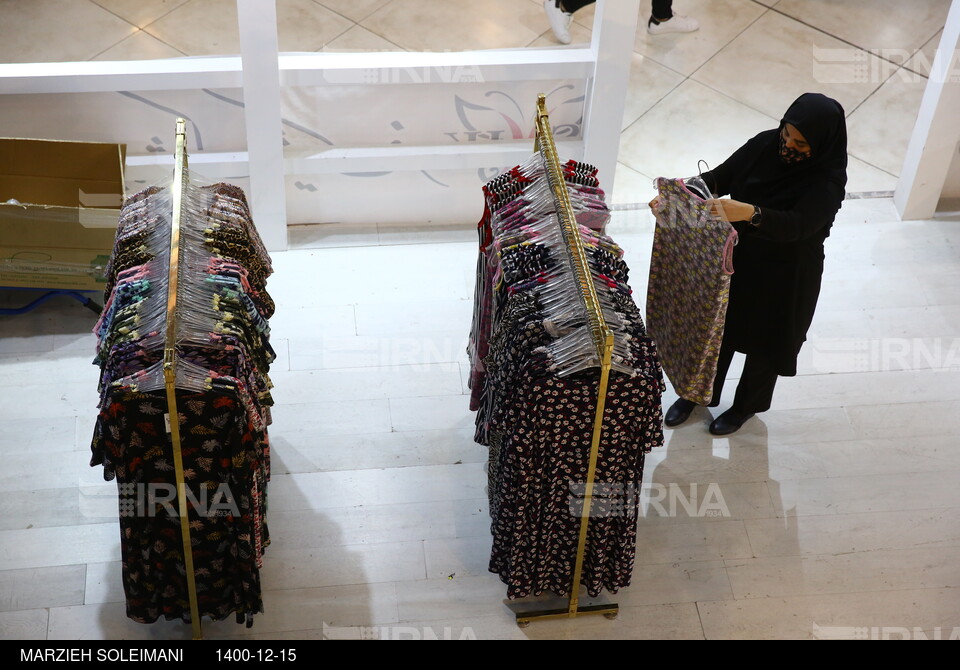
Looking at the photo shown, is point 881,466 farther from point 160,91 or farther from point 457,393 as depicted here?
point 160,91

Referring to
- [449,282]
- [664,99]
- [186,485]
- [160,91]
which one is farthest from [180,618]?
[664,99]

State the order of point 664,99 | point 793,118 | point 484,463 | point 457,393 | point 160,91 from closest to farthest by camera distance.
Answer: point 793,118 → point 484,463 → point 457,393 → point 160,91 → point 664,99

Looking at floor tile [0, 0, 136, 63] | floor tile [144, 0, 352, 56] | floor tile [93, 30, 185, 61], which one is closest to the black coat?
floor tile [144, 0, 352, 56]

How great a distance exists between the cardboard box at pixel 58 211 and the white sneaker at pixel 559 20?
2948 millimetres

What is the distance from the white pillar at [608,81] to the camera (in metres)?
4.96

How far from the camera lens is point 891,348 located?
197 inches

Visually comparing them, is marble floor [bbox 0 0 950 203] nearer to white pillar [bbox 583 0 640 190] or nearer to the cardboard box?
white pillar [bbox 583 0 640 190]

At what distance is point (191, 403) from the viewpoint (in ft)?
10.3

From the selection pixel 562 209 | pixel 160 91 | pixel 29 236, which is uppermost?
pixel 562 209

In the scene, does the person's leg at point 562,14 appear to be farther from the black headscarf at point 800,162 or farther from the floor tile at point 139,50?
Answer: the black headscarf at point 800,162

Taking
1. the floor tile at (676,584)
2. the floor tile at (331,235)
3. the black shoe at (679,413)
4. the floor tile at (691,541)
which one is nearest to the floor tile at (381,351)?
the floor tile at (331,235)

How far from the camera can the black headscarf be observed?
139 inches

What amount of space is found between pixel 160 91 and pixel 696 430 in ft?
10.1

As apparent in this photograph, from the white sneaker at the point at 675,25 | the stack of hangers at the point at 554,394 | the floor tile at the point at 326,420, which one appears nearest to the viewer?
the stack of hangers at the point at 554,394
